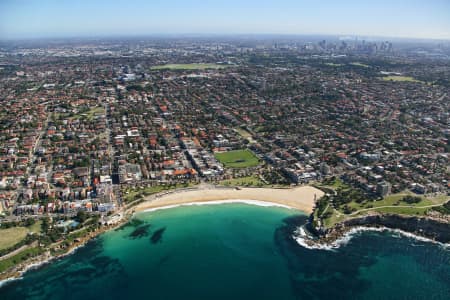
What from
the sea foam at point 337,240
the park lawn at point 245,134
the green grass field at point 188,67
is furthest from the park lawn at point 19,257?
the green grass field at point 188,67

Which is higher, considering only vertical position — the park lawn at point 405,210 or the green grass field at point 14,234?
the park lawn at point 405,210

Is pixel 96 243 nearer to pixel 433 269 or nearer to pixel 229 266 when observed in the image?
pixel 229 266

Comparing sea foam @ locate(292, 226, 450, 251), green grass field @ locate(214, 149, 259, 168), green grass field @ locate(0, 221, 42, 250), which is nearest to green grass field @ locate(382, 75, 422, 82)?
green grass field @ locate(214, 149, 259, 168)

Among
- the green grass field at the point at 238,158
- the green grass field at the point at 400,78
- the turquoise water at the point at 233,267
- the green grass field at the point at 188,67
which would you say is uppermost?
the green grass field at the point at 188,67

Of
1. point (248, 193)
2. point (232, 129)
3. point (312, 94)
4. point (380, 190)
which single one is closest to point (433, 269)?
point (380, 190)

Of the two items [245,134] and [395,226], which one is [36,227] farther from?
[245,134]

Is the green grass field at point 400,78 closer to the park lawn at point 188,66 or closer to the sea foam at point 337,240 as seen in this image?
the park lawn at point 188,66
